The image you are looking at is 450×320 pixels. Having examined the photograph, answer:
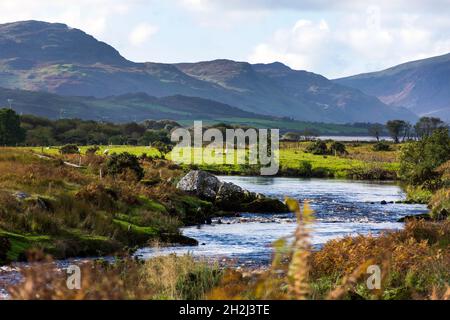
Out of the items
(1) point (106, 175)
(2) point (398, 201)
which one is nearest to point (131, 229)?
(1) point (106, 175)

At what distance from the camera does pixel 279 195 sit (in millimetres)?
77750

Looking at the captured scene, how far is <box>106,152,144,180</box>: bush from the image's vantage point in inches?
2638

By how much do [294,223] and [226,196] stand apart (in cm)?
1252

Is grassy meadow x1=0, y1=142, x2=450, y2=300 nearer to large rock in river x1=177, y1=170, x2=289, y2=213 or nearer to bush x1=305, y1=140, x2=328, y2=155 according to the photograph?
large rock in river x1=177, y1=170, x2=289, y2=213

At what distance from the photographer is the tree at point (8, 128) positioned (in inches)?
5433

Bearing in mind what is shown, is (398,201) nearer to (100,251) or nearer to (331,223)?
(331,223)

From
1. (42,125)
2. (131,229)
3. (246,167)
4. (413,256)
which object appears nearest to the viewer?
(413,256)

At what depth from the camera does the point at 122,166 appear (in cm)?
6806

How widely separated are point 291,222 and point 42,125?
456 feet

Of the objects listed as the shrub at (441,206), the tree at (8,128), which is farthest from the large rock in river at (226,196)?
the tree at (8,128)

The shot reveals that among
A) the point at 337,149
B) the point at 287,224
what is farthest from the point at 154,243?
the point at 337,149

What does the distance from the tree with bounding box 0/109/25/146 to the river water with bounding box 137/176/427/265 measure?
63.5m

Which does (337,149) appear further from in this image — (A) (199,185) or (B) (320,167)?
(A) (199,185)

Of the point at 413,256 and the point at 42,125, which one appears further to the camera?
the point at 42,125
